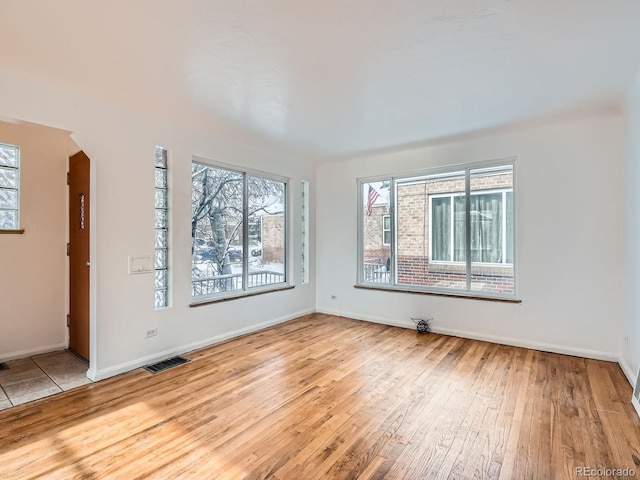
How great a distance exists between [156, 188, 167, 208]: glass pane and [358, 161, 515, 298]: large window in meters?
2.90

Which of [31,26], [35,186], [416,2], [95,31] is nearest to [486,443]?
[416,2]

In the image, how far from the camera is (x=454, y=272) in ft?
14.8

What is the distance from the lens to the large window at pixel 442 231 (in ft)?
13.7

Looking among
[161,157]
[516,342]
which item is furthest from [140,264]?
[516,342]

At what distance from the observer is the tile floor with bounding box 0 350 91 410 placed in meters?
2.73

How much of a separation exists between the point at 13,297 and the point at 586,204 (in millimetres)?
6213

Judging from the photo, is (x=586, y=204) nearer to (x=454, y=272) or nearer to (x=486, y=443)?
(x=454, y=272)

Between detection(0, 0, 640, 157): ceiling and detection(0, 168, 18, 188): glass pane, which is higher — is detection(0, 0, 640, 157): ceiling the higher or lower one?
the higher one

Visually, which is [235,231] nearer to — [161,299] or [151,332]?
[161,299]

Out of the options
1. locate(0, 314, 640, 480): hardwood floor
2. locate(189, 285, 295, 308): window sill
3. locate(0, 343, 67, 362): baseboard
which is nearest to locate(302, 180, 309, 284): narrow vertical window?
locate(189, 285, 295, 308): window sill

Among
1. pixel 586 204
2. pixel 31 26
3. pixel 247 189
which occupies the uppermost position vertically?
pixel 31 26

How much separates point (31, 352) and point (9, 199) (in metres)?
1.68

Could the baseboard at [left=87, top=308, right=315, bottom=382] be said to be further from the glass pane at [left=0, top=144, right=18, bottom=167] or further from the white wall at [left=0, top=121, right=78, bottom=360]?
the glass pane at [left=0, top=144, right=18, bottom=167]

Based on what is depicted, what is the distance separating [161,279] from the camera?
3.62m
